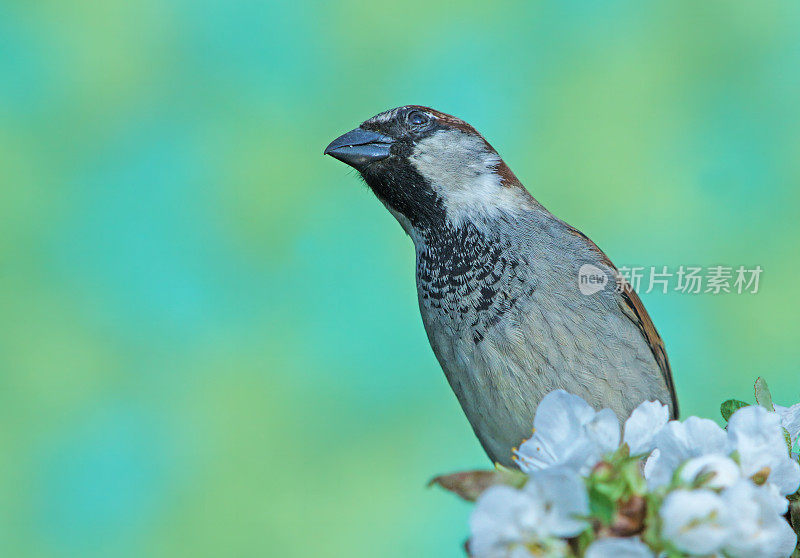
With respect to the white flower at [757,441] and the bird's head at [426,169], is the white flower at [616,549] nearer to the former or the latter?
the white flower at [757,441]

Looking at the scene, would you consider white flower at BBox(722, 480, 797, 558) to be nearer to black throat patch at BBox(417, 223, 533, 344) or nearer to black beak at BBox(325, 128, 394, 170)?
black throat patch at BBox(417, 223, 533, 344)

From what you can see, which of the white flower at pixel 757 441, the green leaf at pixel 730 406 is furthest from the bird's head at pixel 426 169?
the white flower at pixel 757 441

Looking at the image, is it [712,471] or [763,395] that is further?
[763,395]

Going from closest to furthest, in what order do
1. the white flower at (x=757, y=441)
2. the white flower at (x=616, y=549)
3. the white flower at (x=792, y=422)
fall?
the white flower at (x=616, y=549) < the white flower at (x=757, y=441) < the white flower at (x=792, y=422)

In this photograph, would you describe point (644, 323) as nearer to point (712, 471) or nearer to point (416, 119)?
point (416, 119)

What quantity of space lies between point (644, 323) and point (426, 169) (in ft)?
1.41

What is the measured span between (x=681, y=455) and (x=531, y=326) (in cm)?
59

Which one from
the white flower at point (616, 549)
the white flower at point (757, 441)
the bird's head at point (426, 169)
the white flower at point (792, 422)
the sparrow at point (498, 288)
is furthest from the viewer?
the bird's head at point (426, 169)

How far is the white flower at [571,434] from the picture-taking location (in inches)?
17.8

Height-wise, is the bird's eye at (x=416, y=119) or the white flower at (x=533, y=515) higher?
the bird's eye at (x=416, y=119)

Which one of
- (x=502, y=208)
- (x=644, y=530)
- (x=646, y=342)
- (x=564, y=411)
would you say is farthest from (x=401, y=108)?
(x=644, y=530)

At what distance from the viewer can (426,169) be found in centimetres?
120

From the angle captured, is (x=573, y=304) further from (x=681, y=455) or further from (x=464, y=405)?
(x=681, y=455)

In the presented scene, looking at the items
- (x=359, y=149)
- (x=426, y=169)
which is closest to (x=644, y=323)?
(x=426, y=169)
